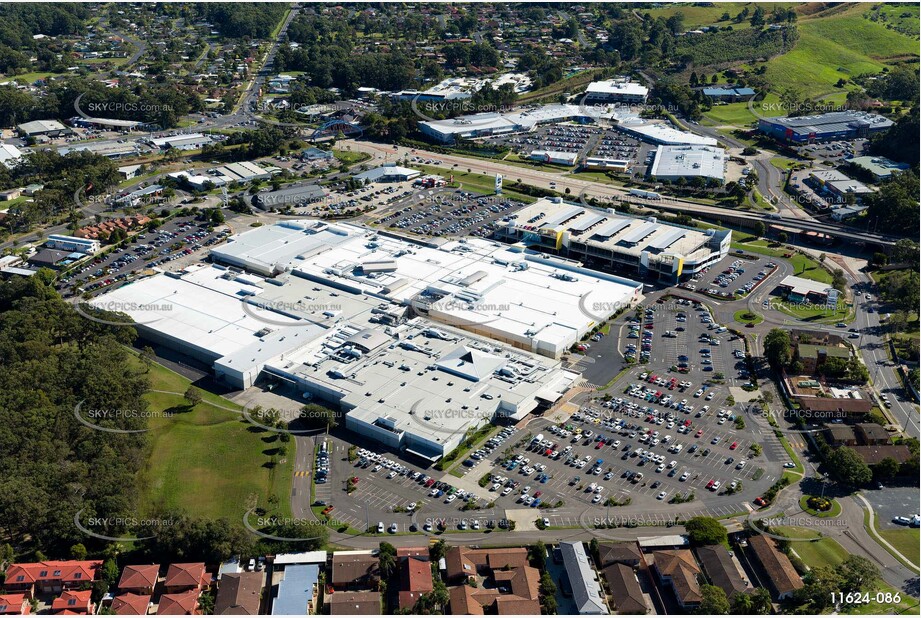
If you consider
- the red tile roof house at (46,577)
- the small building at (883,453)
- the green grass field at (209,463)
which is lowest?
the green grass field at (209,463)

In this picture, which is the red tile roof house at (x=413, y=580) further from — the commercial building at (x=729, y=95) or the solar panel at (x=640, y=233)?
the commercial building at (x=729, y=95)

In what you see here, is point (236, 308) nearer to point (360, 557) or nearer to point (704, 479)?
point (360, 557)

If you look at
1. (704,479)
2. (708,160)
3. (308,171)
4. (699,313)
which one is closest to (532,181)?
(708,160)

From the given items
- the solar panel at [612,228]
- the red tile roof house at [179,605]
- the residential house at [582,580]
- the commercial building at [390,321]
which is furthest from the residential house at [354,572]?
the solar panel at [612,228]

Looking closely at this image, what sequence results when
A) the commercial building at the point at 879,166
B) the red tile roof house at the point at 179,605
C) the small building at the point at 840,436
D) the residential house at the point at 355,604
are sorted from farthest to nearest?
the commercial building at the point at 879,166
the small building at the point at 840,436
the residential house at the point at 355,604
the red tile roof house at the point at 179,605

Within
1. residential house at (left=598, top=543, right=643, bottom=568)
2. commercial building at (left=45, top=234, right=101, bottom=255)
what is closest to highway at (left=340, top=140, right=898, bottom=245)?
commercial building at (left=45, top=234, right=101, bottom=255)

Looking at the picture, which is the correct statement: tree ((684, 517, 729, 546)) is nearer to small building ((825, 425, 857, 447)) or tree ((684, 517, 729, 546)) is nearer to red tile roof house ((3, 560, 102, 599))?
small building ((825, 425, 857, 447))
